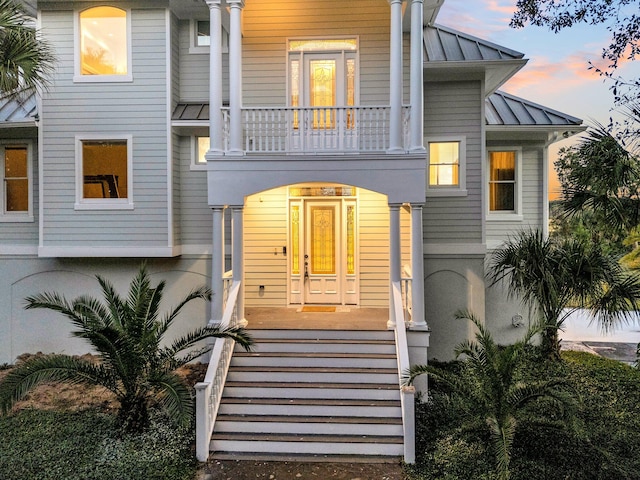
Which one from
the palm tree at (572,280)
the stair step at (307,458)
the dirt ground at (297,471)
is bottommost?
the dirt ground at (297,471)

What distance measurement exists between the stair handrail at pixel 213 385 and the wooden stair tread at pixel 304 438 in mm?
297

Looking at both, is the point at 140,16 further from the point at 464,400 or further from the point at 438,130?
the point at 464,400

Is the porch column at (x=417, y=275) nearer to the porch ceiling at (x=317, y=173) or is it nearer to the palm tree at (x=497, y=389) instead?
the porch ceiling at (x=317, y=173)

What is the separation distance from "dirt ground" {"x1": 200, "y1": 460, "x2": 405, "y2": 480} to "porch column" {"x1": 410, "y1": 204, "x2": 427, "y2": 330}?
9.06 ft

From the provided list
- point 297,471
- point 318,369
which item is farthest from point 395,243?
point 297,471

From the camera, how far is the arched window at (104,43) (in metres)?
9.60

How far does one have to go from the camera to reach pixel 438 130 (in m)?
10.0

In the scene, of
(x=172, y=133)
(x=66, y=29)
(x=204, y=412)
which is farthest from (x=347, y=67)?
(x=204, y=412)

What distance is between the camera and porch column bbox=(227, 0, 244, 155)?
8164mm

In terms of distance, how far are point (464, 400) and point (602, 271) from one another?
4712 millimetres

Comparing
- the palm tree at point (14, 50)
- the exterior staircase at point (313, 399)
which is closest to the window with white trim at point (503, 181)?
the exterior staircase at point (313, 399)

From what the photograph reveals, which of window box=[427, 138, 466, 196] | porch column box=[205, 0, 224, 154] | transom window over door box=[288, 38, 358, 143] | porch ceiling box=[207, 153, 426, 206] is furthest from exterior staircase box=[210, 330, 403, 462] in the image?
transom window over door box=[288, 38, 358, 143]

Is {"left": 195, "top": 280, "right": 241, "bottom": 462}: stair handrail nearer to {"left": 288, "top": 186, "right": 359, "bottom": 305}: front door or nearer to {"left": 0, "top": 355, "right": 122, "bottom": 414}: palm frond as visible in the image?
{"left": 0, "top": 355, "right": 122, "bottom": 414}: palm frond

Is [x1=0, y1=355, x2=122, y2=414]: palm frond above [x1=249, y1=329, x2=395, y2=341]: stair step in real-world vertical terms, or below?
below
